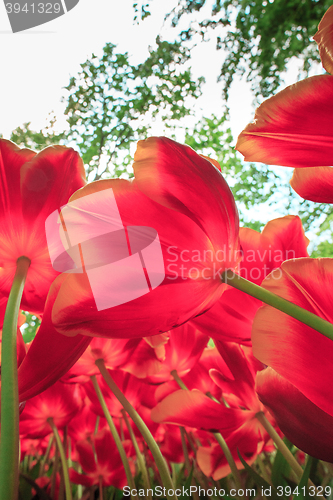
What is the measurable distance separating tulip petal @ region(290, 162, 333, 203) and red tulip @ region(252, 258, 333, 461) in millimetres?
55

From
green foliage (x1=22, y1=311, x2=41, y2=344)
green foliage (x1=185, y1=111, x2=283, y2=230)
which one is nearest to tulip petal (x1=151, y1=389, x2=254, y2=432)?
green foliage (x1=22, y1=311, x2=41, y2=344)

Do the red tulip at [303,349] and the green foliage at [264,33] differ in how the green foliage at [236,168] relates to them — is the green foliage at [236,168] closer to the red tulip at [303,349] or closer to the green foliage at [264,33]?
the green foliage at [264,33]

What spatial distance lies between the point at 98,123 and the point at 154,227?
381 centimetres

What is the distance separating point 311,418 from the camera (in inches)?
6.6

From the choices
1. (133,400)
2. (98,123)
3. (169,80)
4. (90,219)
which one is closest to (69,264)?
(90,219)

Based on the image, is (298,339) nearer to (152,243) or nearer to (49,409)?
(152,243)

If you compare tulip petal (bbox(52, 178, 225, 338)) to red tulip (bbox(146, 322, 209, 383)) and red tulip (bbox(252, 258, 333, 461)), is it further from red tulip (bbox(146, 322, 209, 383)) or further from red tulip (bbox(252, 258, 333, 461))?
red tulip (bbox(146, 322, 209, 383))

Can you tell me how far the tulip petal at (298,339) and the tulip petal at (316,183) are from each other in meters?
0.06

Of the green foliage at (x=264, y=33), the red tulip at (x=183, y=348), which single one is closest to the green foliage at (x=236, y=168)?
the green foliage at (x=264, y=33)

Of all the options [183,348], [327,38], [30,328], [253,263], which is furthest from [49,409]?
[30,328]

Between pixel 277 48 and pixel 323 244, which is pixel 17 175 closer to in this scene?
pixel 323 244

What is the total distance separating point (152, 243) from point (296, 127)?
0.08m

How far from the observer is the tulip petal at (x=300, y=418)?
167 millimetres

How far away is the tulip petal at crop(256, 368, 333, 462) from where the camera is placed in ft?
0.55
